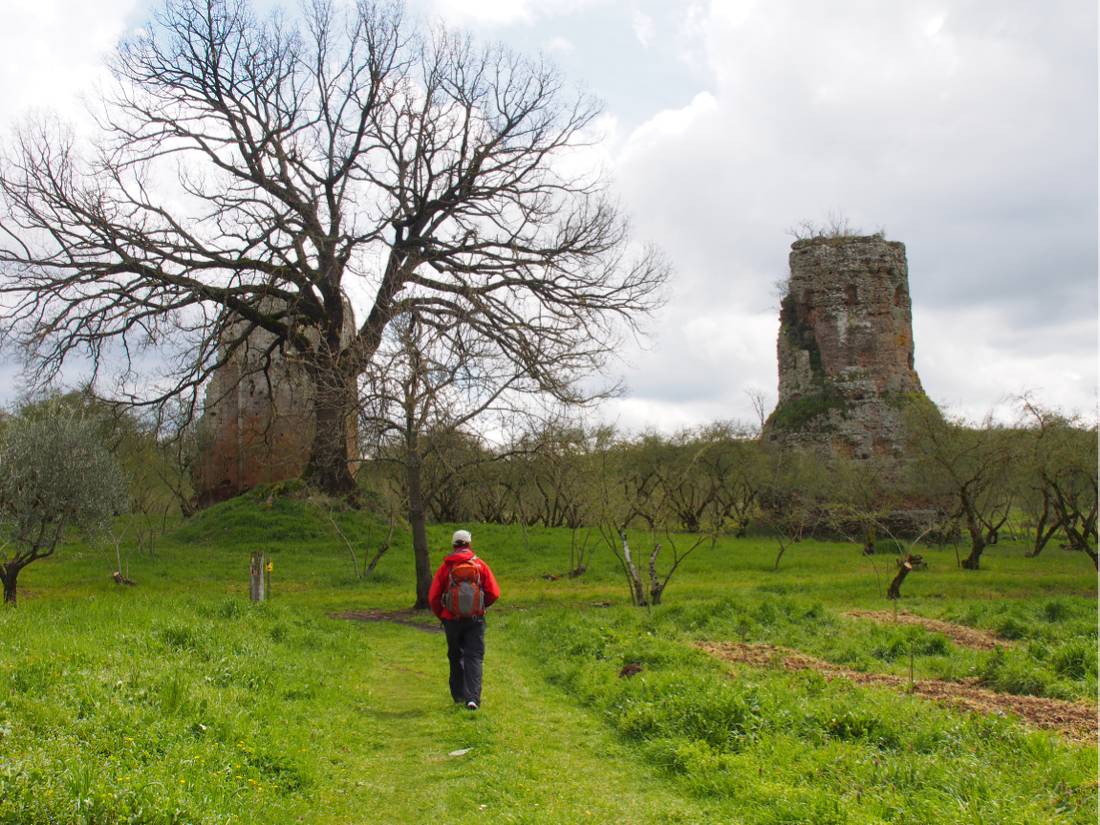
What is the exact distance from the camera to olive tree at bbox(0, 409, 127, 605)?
17.0 meters

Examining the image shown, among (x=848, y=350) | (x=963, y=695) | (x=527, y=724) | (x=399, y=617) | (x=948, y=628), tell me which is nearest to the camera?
(x=527, y=724)

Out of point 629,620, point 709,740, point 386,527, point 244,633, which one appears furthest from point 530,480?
point 709,740

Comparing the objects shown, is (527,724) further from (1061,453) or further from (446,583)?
(1061,453)

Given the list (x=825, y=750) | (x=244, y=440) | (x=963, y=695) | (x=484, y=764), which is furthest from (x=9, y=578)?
(x=244, y=440)

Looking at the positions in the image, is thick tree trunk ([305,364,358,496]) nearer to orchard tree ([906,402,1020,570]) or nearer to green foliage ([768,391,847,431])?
orchard tree ([906,402,1020,570])

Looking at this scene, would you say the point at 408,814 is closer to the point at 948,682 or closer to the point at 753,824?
the point at 753,824

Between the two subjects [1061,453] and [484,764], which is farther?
[1061,453]

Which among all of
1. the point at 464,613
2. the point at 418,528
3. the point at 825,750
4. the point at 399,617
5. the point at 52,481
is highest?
the point at 52,481

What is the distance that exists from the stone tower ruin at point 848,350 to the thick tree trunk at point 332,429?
65.3 feet

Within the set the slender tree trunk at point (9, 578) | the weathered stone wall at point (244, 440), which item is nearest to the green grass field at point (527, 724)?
the slender tree trunk at point (9, 578)

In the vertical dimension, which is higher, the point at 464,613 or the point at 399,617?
the point at 464,613

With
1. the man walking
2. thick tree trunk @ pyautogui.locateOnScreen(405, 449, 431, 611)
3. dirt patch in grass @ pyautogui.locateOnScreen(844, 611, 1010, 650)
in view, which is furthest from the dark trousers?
thick tree trunk @ pyautogui.locateOnScreen(405, 449, 431, 611)

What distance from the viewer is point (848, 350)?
39.9m

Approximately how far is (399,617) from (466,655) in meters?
9.16
